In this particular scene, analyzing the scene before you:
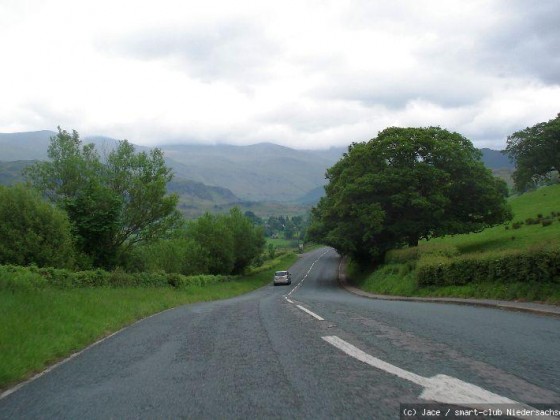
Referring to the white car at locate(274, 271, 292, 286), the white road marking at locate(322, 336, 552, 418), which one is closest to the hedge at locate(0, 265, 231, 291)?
the white road marking at locate(322, 336, 552, 418)

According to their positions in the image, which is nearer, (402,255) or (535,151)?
(402,255)

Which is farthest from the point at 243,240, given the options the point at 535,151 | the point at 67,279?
the point at 67,279

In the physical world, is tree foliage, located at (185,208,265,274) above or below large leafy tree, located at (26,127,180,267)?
below

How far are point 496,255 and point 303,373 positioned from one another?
14.7 m

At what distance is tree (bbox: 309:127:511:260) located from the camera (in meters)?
38.6

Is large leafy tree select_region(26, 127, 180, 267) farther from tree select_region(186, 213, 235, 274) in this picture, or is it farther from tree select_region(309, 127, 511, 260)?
tree select_region(186, 213, 235, 274)

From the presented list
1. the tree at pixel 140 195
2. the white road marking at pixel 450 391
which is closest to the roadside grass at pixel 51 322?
the white road marking at pixel 450 391

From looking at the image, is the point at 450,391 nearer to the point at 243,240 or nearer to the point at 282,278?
the point at 282,278

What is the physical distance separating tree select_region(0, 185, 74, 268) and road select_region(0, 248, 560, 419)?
17500 mm

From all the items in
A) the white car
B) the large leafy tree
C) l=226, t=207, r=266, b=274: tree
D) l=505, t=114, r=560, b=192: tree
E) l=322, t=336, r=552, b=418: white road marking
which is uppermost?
l=505, t=114, r=560, b=192: tree

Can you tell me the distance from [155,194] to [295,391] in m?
34.3

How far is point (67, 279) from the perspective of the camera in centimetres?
1919

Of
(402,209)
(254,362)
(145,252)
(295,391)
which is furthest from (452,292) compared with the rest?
(145,252)

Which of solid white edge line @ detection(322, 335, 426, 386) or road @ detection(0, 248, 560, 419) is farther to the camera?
solid white edge line @ detection(322, 335, 426, 386)
